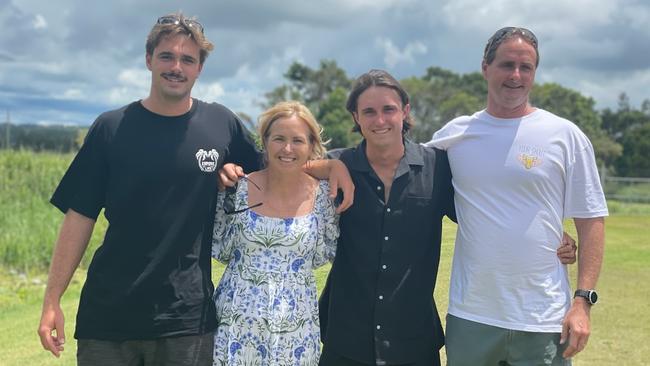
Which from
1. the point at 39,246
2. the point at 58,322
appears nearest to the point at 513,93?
the point at 58,322

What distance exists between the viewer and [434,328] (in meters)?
3.50

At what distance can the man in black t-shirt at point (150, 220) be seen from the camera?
3.31 meters

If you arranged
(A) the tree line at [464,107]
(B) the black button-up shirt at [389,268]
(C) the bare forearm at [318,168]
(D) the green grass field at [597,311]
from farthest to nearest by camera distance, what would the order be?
1. (A) the tree line at [464,107]
2. (D) the green grass field at [597,311]
3. (C) the bare forearm at [318,168]
4. (B) the black button-up shirt at [389,268]

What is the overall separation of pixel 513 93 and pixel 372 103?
2.32ft

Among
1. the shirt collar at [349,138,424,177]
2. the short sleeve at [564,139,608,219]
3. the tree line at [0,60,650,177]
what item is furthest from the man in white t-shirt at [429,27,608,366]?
the tree line at [0,60,650,177]

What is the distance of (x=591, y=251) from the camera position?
333 cm

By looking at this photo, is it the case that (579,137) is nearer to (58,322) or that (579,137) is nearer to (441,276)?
(441,276)

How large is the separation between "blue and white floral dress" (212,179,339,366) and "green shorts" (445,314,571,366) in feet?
2.47

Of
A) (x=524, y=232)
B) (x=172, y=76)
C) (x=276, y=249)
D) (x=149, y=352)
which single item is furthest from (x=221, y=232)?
(x=524, y=232)

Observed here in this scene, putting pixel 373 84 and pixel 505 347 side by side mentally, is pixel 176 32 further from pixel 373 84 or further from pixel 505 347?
pixel 505 347

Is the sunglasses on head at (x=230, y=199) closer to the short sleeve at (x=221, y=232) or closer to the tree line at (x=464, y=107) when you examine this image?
the short sleeve at (x=221, y=232)

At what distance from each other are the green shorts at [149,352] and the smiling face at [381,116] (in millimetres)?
1320

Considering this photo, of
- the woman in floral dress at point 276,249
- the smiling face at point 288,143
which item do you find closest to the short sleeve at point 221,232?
the woman in floral dress at point 276,249

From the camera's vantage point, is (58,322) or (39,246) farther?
(39,246)
